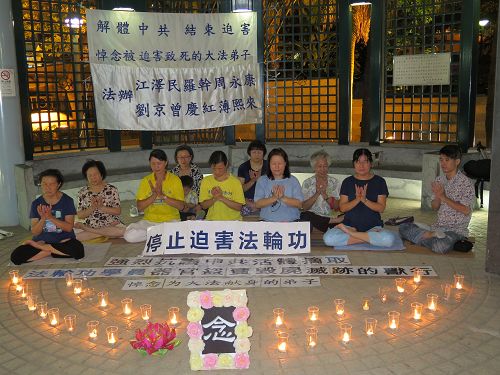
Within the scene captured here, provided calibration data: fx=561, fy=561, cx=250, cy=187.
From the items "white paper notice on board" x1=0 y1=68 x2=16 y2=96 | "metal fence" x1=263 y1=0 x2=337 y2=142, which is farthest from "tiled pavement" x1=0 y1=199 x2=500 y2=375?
"metal fence" x1=263 y1=0 x2=337 y2=142

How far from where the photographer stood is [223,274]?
626 centimetres

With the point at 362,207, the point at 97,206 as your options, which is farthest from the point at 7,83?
the point at 362,207

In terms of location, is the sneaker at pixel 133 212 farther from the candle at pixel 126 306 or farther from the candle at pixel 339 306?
the candle at pixel 339 306

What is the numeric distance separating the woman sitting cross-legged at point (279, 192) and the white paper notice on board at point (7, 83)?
430 centimetres

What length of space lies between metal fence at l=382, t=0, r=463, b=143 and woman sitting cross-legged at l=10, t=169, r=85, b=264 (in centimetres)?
709

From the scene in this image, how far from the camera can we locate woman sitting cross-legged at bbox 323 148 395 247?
23.0 feet

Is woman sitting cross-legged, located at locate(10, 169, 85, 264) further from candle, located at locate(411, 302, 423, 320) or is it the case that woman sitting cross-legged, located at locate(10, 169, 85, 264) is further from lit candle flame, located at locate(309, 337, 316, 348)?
candle, located at locate(411, 302, 423, 320)

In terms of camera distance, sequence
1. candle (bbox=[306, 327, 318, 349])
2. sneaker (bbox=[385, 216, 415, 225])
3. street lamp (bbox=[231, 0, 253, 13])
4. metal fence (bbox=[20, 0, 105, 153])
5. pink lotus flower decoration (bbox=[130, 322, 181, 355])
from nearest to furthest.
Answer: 1. pink lotus flower decoration (bbox=[130, 322, 181, 355])
2. candle (bbox=[306, 327, 318, 349])
3. sneaker (bbox=[385, 216, 415, 225])
4. metal fence (bbox=[20, 0, 105, 153])
5. street lamp (bbox=[231, 0, 253, 13])

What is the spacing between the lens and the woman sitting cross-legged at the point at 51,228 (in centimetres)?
670

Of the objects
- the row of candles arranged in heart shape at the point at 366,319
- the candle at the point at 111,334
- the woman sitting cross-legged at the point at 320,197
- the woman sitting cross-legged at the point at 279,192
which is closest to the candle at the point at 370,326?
the row of candles arranged in heart shape at the point at 366,319

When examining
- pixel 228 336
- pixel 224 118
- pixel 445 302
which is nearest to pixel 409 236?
pixel 445 302

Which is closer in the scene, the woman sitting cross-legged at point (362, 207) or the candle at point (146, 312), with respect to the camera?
the candle at point (146, 312)

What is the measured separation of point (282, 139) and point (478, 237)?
222 inches

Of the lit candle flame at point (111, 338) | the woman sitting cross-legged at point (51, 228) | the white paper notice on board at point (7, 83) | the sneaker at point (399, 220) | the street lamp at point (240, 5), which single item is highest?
the street lamp at point (240, 5)
